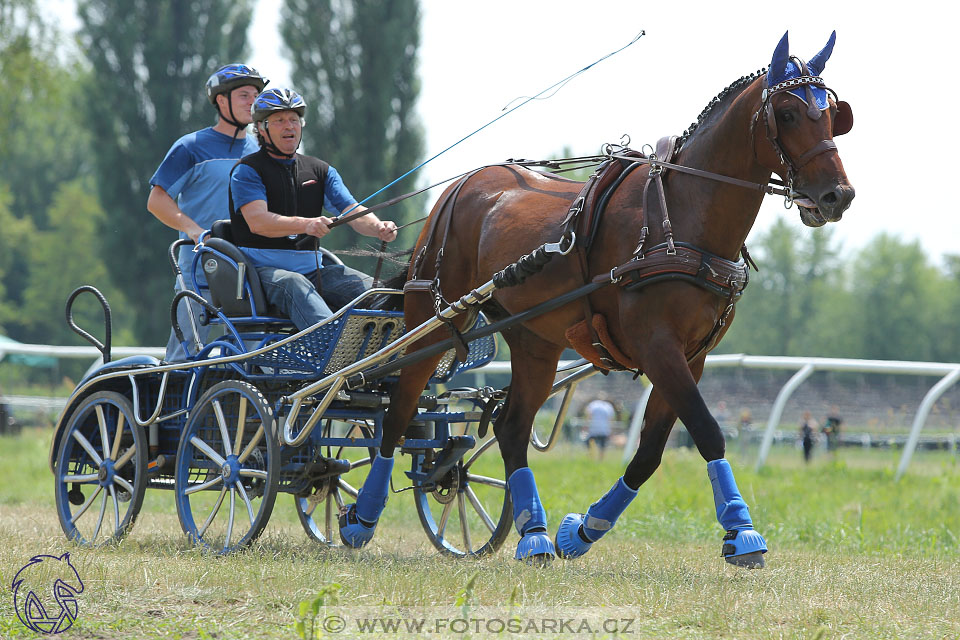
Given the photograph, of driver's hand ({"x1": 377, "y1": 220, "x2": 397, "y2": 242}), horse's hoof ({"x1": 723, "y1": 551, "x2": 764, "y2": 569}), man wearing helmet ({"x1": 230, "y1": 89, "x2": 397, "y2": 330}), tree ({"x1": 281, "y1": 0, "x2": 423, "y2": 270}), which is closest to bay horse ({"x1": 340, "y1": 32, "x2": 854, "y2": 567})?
horse's hoof ({"x1": 723, "y1": 551, "x2": 764, "y2": 569})

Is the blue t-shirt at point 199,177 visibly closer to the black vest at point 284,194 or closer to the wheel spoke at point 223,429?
the black vest at point 284,194

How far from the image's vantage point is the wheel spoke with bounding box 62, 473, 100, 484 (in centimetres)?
666

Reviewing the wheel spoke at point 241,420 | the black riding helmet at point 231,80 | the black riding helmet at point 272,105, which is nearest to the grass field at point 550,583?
the wheel spoke at point 241,420

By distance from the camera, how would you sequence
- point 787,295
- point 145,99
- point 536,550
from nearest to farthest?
point 536,550, point 145,99, point 787,295

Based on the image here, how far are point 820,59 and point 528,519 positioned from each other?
8.04ft

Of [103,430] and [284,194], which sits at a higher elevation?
[284,194]

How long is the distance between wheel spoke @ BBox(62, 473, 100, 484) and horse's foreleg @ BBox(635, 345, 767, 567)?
3605 millimetres

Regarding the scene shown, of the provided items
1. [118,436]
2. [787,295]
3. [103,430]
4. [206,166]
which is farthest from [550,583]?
[787,295]

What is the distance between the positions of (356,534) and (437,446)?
67 centimetres

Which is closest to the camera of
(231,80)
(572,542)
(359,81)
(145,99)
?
(572,542)

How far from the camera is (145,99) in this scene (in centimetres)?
2958

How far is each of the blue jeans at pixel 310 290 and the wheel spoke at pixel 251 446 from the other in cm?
60

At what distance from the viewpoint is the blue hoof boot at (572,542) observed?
17.8ft

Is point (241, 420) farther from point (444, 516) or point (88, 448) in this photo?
point (444, 516)
